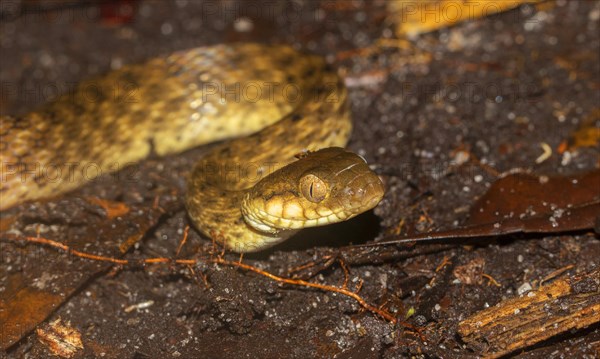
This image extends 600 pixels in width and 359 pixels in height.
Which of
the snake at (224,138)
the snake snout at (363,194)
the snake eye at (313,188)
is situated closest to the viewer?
the snake snout at (363,194)

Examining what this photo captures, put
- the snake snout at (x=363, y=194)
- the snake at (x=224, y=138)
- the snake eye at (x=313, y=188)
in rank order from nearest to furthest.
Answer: the snake snout at (x=363, y=194) < the snake eye at (x=313, y=188) < the snake at (x=224, y=138)

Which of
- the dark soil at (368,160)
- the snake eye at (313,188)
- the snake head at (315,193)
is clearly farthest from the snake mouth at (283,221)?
the dark soil at (368,160)

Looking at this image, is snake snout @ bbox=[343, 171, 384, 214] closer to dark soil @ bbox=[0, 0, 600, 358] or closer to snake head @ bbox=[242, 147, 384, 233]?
snake head @ bbox=[242, 147, 384, 233]

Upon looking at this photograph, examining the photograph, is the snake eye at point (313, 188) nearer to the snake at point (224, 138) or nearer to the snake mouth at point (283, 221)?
the snake at point (224, 138)

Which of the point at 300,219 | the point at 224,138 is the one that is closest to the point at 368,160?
the point at 300,219

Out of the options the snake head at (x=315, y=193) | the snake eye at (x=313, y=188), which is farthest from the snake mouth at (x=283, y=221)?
the snake eye at (x=313, y=188)

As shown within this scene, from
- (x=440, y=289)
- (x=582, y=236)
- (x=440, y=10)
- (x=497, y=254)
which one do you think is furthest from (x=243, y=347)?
(x=440, y=10)

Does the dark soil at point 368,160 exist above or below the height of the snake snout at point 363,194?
below

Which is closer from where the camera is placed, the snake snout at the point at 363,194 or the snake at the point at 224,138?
the snake snout at the point at 363,194
